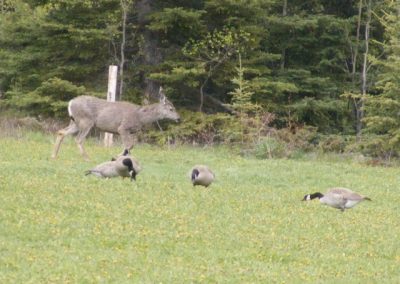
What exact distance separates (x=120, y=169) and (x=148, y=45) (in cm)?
1807

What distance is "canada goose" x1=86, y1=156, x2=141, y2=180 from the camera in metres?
15.2

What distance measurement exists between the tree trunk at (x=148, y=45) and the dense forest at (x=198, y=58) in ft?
0.12

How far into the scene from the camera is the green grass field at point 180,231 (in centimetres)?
912

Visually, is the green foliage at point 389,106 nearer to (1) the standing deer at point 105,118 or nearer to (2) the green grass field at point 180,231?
(1) the standing deer at point 105,118

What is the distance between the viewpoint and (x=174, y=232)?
1090 centimetres

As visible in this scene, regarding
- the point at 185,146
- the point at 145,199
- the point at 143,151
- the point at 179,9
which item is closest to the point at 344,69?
the point at 179,9

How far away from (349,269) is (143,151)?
14.1 metres

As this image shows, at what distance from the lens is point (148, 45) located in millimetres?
32875

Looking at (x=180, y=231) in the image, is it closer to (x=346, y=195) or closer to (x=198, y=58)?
(x=346, y=195)

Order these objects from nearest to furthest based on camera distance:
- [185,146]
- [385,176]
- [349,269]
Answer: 1. [349,269]
2. [385,176]
3. [185,146]

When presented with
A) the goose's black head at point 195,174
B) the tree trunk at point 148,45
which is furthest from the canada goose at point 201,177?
the tree trunk at point 148,45

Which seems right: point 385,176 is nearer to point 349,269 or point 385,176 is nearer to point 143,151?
point 143,151

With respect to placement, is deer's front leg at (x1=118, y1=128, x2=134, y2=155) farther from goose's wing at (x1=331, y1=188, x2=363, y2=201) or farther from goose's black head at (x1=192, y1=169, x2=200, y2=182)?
goose's wing at (x1=331, y1=188, x2=363, y2=201)

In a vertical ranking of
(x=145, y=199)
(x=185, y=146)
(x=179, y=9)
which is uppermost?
(x=179, y=9)
